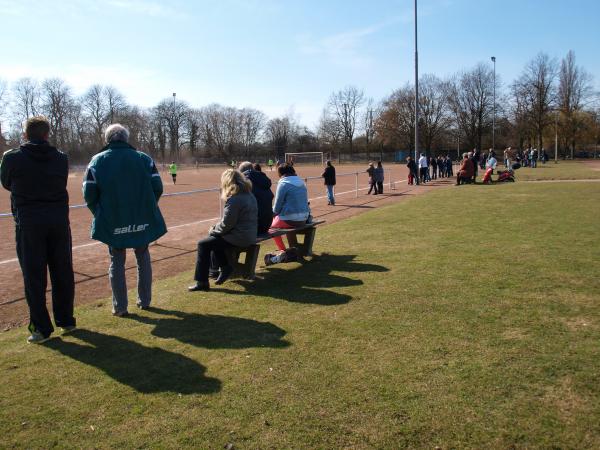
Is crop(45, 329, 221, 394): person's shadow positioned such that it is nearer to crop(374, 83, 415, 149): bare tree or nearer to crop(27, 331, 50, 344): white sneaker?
crop(27, 331, 50, 344): white sneaker

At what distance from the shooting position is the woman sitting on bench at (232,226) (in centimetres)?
634

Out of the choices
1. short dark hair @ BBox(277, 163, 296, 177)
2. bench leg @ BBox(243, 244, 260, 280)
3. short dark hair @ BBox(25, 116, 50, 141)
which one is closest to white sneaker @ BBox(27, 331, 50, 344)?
short dark hair @ BBox(25, 116, 50, 141)

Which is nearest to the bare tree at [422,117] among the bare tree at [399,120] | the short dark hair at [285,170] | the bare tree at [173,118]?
the bare tree at [399,120]

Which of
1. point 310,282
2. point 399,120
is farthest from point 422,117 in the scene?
point 310,282

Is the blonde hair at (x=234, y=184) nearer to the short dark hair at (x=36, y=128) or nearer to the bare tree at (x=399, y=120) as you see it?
the short dark hair at (x=36, y=128)

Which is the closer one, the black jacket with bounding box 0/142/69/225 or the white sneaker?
the black jacket with bounding box 0/142/69/225

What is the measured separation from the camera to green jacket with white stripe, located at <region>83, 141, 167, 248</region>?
5199mm

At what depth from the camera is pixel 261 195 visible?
7188 mm

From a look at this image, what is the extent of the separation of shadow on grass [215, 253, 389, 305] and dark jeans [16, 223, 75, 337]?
2.00m

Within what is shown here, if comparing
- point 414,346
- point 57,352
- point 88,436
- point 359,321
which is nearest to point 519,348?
point 414,346

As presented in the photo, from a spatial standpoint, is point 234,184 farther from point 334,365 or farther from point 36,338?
point 334,365

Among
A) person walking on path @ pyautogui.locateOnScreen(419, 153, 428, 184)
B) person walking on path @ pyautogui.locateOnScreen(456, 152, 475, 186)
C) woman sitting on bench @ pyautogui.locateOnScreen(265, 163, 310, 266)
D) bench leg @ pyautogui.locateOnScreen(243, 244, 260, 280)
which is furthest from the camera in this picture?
person walking on path @ pyautogui.locateOnScreen(419, 153, 428, 184)

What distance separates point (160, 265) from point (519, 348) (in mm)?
6127

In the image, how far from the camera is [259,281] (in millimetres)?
6855
